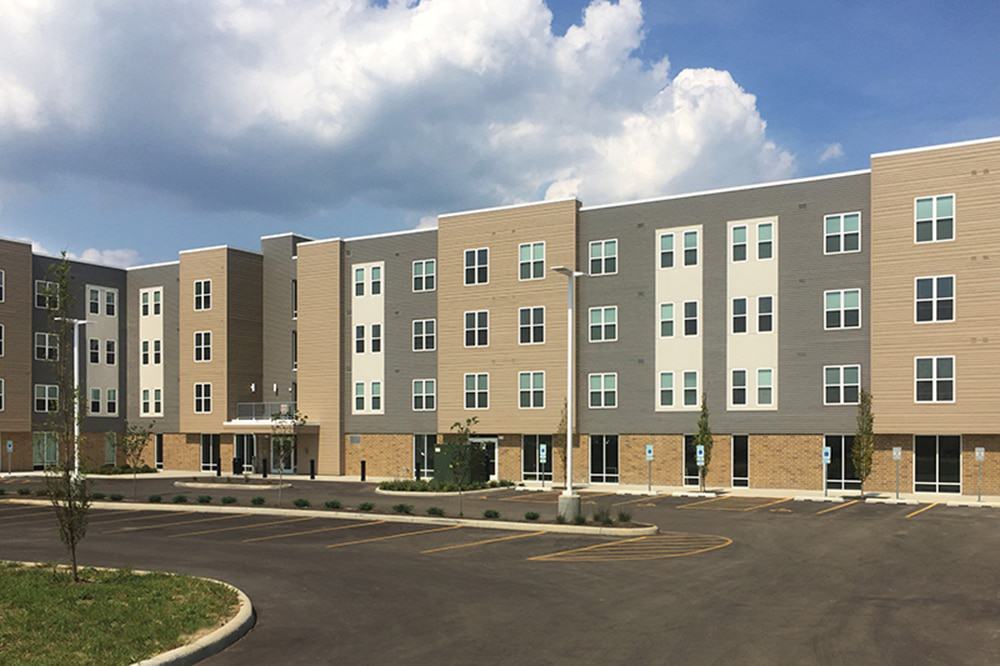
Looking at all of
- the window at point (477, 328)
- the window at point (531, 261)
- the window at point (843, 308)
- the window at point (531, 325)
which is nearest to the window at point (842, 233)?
the window at point (843, 308)

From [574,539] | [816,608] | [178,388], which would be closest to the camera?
[816,608]

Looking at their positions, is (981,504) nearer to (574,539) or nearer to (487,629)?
(574,539)

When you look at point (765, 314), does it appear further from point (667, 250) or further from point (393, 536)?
point (393, 536)

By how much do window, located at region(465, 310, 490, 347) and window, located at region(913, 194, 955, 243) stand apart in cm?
2204

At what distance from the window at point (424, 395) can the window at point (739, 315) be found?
1768cm

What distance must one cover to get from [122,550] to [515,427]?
30067mm

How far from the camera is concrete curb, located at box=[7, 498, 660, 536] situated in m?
25.2

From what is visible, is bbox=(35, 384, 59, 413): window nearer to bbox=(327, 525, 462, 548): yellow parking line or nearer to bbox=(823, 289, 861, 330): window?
bbox=(327, 525, 462, 548): yellow parking line

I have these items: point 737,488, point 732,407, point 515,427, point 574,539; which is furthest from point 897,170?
point 574,539

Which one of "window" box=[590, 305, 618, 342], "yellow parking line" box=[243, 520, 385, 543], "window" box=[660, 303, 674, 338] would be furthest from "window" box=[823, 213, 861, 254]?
"yellow parking line" box=[243, 520, 385, 543]

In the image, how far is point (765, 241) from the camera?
44312 mm

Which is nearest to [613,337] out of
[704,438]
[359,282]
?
[704,438]

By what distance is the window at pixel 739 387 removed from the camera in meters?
44.5

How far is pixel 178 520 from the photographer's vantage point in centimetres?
2970
